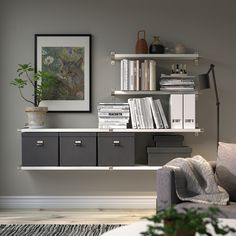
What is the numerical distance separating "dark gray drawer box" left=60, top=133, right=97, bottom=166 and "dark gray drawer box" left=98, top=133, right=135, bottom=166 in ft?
0.25

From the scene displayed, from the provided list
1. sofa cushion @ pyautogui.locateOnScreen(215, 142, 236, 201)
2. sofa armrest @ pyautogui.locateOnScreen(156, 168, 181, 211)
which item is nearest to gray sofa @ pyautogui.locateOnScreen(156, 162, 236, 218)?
sofa armrest @ pyautogui.locateOnScreen(156, 168, 181, 211)

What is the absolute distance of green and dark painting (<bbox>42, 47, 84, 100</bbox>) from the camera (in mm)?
4641

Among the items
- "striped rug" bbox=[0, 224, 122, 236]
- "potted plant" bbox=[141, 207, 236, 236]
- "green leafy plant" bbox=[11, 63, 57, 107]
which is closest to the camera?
"potted plant" bbox=[141, 207, 236, 236]

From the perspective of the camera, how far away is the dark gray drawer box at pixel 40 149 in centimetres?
437

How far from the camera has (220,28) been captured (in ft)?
15.3

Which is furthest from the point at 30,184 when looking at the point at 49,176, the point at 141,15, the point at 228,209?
the point at 228,209

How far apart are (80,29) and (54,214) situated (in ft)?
6.14

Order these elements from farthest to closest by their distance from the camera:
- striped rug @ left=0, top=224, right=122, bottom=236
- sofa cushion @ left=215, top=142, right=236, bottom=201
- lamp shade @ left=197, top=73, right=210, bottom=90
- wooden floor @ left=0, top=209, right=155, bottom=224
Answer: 1. lamp shade @ left=197, top=73, right=210, bottom=90
2. wooden floor @ left=0, top=209, right=155, bottom=224
3. striped rug @ left=0, top=224, right=122, bottom=236
4. sofa cushion @ left=215, top=142, right=236, bottom=201

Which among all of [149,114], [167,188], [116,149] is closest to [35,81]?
[116,149]

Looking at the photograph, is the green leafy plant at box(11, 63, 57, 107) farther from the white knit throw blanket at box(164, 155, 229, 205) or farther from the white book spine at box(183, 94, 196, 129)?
the white knit throw blanket at box(164, 155, 229, 205)

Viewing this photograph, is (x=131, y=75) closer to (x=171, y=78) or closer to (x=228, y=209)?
(x=171, y=78)

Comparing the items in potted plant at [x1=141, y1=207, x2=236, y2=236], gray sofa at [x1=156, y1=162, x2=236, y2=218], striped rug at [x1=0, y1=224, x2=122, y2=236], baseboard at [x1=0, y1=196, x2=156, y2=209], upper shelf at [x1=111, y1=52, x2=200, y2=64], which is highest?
upper shelf at [x1=111, y1=52, x2=200, y2=64]

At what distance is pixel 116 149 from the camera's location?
4.36m

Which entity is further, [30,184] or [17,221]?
[30,184]
